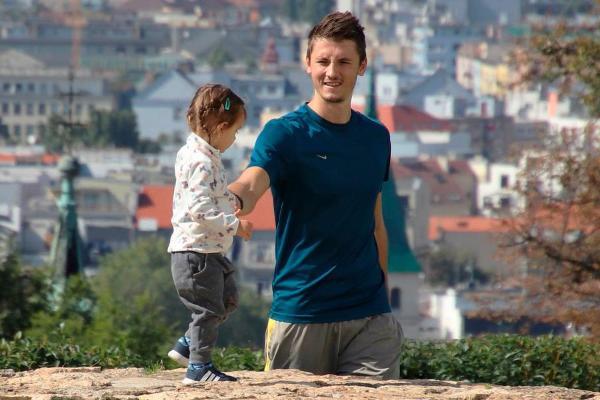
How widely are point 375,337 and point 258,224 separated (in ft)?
220

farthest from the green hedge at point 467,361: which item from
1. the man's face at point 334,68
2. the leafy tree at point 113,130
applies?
the leafy tree at point 113,130


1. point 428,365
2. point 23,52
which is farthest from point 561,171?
point 23,52

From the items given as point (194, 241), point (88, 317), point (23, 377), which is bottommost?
point (88, 317)

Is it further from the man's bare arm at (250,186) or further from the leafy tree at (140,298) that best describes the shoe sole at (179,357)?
the leafy tree at (140,298)

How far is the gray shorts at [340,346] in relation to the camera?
18.8 ft

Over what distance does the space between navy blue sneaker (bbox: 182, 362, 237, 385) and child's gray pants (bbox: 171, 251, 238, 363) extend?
0.6 inches

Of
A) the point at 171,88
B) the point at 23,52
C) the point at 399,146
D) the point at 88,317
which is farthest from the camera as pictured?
the point at 23,52

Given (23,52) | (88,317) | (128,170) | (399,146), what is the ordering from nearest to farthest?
(88,317) → (128,170) → (399,146) → (23,52)

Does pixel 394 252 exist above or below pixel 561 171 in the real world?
below

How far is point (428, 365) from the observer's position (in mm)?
6891

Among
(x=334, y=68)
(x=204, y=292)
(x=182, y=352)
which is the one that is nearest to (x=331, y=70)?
(x=334, y=68)

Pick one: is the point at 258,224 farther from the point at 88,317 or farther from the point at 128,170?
the point at 88,317

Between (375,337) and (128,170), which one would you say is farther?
(128,170)

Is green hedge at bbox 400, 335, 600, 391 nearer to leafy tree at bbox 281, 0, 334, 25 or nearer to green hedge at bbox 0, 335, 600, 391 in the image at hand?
green hedge at bbox 0, 335, 600, 391
